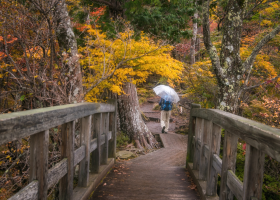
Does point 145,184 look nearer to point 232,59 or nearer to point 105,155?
point 105,155

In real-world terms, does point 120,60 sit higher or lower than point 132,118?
higher

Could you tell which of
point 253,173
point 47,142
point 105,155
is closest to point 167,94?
point 105,155

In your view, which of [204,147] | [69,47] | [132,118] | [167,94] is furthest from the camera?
[167,94]

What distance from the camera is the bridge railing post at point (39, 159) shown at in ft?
6.14

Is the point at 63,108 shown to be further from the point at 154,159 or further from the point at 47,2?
the point at 154,159

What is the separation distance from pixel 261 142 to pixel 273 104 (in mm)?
4235

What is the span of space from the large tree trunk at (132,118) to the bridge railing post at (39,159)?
7.18m

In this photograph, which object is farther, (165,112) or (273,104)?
(165,112)

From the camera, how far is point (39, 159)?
1.89 meters

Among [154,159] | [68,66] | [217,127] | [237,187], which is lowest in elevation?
[154,159]

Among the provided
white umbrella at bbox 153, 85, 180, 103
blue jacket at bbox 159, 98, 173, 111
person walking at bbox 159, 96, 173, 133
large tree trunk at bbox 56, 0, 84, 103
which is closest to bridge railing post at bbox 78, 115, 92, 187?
large tree trunk at bbox 56, 0, 84, 103

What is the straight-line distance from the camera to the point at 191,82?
9.74m

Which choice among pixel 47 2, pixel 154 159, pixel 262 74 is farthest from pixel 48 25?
pixel 262 74

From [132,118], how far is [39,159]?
24.6 ft
